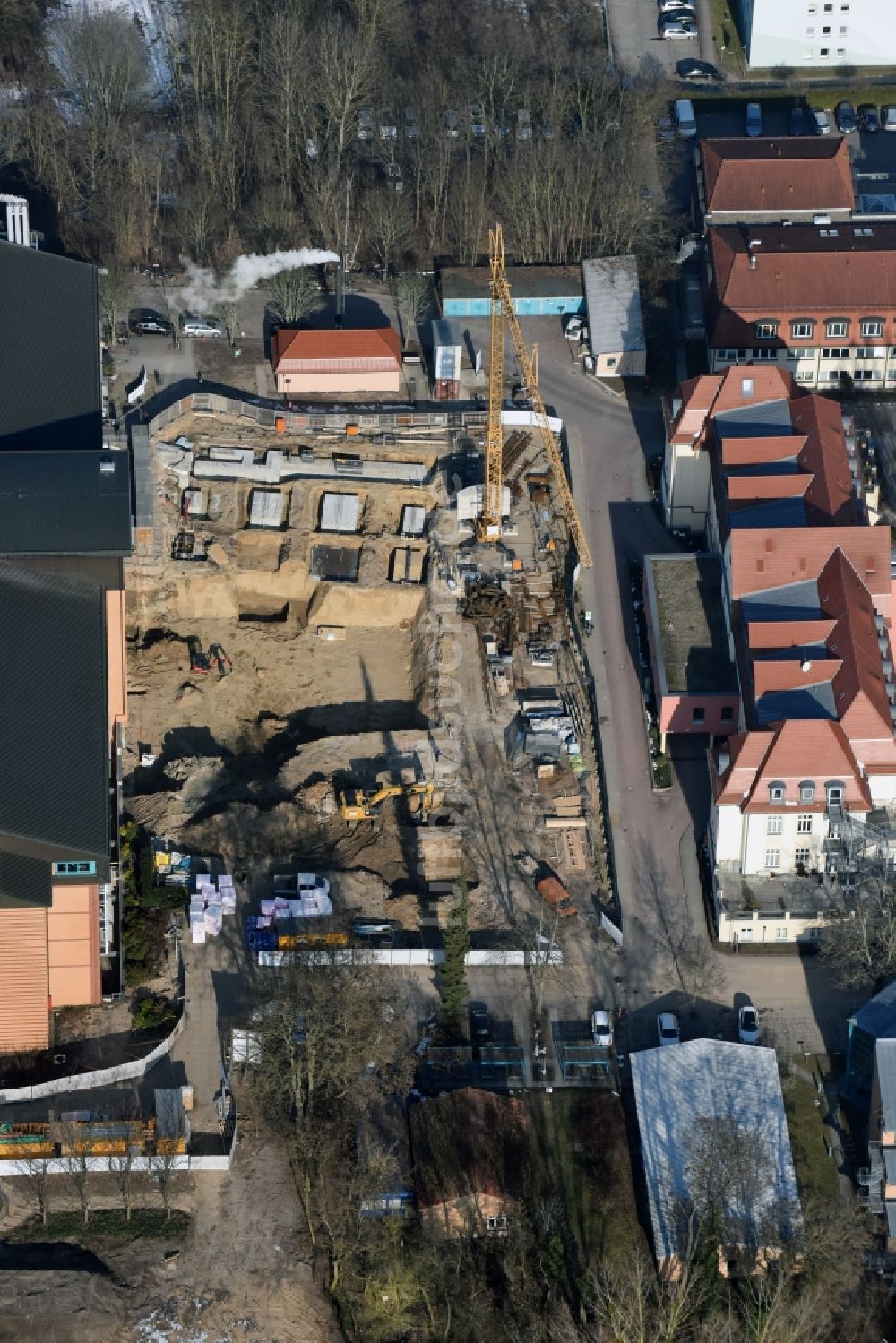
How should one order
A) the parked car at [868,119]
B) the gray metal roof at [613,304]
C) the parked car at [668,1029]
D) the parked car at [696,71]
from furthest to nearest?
1. the parked car at [696,71]
2. the parked car at [868,119]
3. the gray metal roof at [613,304]
4. the parked car at [668,1029]

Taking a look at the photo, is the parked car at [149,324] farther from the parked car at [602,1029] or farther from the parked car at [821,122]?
the parked car at [602,1029]

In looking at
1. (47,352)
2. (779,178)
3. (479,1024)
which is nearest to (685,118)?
(779,178)

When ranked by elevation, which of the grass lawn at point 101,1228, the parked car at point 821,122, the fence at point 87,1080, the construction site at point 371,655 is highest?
the parked car at point 821,122

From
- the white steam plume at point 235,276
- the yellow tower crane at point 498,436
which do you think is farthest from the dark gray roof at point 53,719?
the white steam plume at point 235,276

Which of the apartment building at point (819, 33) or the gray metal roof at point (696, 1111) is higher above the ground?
the apartment building at point (819, 33)

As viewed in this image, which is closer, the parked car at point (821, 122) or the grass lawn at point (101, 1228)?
the grass lawn at point (101, 1228)

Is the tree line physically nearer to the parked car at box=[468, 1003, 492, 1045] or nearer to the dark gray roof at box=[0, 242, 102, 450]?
the dark gray roof at box=[0, 242, 102, 450]

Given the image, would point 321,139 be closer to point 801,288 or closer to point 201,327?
point 201,327

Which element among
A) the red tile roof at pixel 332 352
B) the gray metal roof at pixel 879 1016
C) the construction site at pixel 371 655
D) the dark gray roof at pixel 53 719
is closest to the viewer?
the gray metal roof at pixel 879 1016

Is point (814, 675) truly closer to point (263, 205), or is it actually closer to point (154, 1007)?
point (154, 1007)
